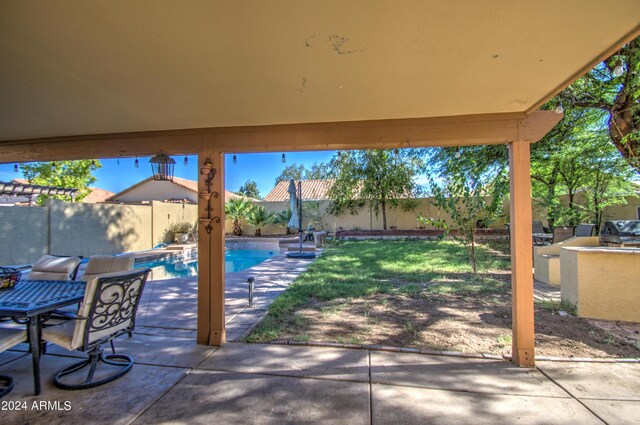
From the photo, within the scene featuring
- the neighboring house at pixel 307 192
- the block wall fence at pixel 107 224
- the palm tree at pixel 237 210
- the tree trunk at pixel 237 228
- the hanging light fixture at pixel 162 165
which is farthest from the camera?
the neighboring house at pixel 307 192

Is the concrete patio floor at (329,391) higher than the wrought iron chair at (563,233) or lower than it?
lower

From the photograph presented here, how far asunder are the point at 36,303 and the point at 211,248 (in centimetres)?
161

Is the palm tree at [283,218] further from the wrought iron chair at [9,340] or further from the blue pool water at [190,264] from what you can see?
the wrought iron chair at [9,340]

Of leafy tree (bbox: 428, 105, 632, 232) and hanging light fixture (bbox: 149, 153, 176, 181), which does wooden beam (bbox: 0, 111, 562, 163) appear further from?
leafy tree (bbox: 428, 105, 632, 232)

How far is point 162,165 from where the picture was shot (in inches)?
141

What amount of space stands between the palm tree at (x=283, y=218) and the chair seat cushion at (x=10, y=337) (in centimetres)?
1450

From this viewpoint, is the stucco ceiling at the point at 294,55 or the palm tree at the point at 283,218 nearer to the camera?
the stucco ceiling at the point at 294,55

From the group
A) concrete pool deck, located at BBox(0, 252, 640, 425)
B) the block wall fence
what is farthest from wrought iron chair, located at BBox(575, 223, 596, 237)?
concrete pool deck, located at BBox(0, 252, 640, 425)

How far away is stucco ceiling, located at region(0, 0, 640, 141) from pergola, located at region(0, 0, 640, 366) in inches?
0.4

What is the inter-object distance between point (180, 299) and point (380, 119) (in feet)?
15.5

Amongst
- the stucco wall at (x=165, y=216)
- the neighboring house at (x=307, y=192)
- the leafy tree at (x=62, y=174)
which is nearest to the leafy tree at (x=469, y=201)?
the stucco wall at (x=165, y=216)

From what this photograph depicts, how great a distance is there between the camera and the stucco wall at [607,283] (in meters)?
4.21

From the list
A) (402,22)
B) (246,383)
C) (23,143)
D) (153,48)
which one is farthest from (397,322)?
(23,143)

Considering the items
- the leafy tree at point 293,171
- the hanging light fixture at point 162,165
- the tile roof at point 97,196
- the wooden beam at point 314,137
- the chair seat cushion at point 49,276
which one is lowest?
the chair seat cushion at point 49,276
